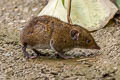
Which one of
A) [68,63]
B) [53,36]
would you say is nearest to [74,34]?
[53,36]

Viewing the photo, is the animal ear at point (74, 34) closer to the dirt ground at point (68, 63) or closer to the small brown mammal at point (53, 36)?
the small brown mammal at point (53, 36)

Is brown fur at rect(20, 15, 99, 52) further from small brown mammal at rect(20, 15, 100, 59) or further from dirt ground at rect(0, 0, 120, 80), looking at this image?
dirt ground at rect(0, 0, 120, 80)

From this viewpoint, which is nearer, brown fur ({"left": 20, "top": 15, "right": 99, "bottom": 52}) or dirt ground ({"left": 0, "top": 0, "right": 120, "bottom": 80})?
dirt ground ({"left": 0, "top": 0, "right": 120, "bottom": 80})

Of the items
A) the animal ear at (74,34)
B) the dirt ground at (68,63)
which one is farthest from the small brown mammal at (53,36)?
the dirt ground at (68,63)

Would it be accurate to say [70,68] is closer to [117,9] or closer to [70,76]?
[70,76]

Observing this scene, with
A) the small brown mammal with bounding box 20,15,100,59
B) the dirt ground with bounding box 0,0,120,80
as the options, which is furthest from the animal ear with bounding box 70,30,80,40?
the dirt ground with bounding box 0,0,120,80

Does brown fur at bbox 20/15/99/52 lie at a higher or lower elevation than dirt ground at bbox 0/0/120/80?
higher

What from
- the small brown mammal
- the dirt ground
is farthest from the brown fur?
the dirt ground
